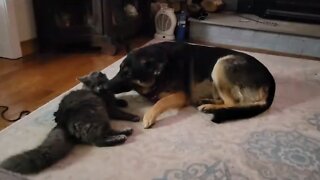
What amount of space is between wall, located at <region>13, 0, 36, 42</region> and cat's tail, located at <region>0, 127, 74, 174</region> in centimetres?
153

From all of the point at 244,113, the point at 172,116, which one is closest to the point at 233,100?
the point at 244,113

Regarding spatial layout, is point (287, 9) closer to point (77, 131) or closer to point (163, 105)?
point (163, 105)

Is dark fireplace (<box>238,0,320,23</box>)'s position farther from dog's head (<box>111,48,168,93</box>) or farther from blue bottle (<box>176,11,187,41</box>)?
dog's head (<box>111,48,168,93</box>)

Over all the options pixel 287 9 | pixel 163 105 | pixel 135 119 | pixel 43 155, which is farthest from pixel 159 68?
pixel 287 9

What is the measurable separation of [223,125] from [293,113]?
1.43 feet

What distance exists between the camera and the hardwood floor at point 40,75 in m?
2.10

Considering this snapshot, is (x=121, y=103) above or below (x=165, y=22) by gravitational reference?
below

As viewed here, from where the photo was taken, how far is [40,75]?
8.16 ft

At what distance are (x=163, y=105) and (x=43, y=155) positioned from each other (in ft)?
2.27

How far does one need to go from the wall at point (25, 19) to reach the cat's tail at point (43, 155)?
153 cm

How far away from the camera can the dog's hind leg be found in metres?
1.80

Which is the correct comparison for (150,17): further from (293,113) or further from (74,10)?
(293,113)

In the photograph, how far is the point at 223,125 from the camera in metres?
1.80

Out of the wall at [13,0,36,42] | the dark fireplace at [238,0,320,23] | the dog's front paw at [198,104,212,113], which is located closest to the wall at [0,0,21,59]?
the wall at [13,0,36,42]
